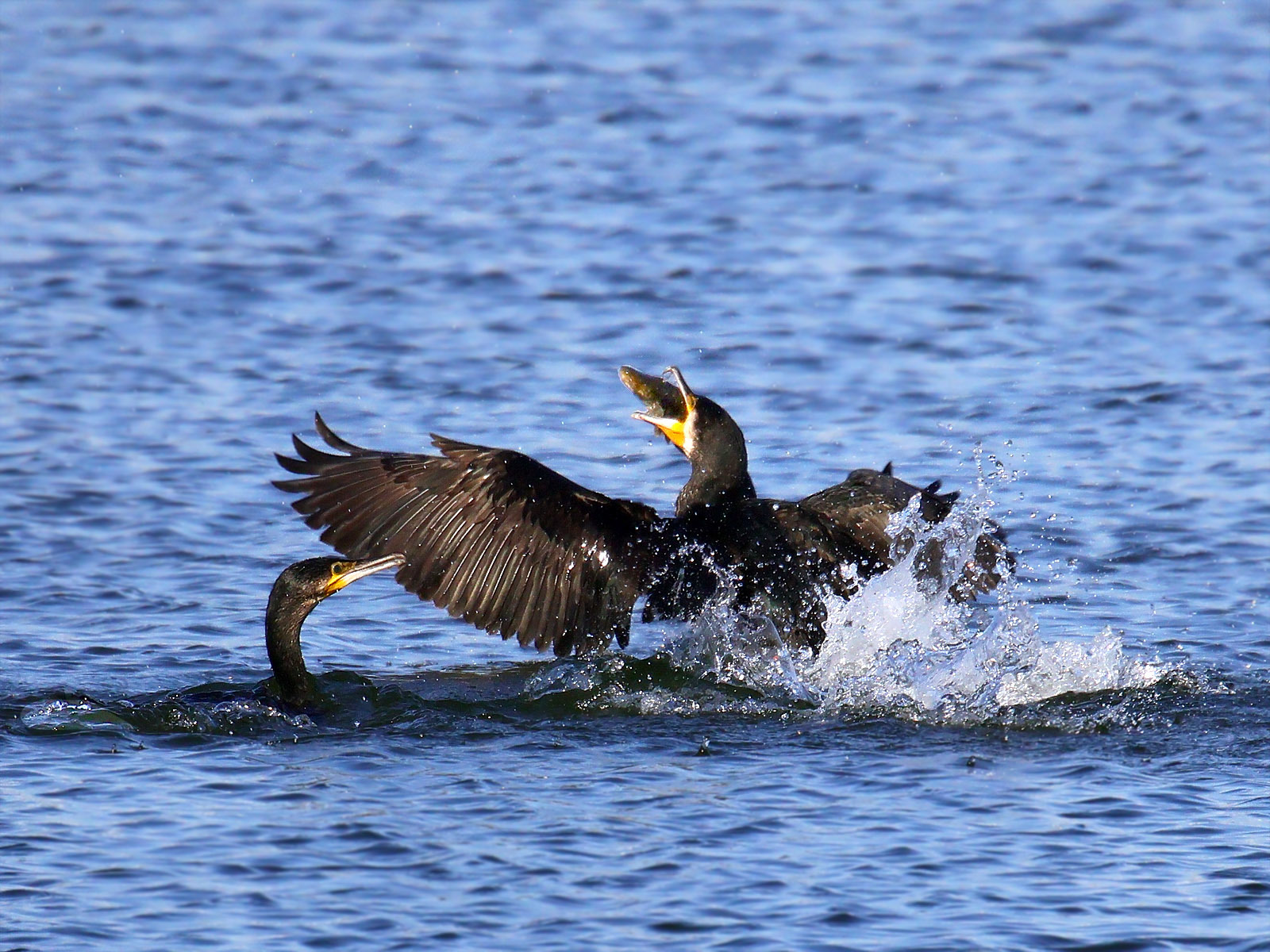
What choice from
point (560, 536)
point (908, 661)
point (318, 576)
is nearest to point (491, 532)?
point (560, 536)

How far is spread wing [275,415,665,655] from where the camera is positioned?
7.54 m

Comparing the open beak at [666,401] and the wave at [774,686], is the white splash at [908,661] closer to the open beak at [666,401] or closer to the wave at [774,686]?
the wave at [774,686]

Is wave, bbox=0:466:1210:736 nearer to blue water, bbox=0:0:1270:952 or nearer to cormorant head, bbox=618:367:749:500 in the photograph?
blue water, bbox=0:0:1270:952

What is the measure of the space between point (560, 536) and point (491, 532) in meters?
0.27

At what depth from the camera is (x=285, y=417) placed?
10.8 m

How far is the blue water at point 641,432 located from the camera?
19.1 ft

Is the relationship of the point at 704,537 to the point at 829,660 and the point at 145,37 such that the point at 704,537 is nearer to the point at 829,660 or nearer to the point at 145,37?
the point at 829,660

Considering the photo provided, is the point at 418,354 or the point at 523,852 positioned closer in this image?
the point at 523,852

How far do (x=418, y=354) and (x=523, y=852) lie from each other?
6.11 meters

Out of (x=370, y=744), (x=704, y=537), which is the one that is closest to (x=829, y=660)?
(x=704, y=537)

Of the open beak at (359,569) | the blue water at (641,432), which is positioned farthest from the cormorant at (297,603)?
the blue water at (641,432)

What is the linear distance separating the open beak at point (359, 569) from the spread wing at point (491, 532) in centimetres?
17

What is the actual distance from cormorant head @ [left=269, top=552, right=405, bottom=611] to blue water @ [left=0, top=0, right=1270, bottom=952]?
39cm

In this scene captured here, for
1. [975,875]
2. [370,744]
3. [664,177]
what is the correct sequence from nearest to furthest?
[975,875] < [370,744] < [664,177]
